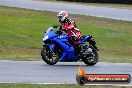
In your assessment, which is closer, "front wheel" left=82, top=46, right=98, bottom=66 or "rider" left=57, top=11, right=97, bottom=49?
"rider" left=57, top=11, right=97, bottom=49

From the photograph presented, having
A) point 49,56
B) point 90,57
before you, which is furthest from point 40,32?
point 49,56

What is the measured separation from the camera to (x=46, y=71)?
1471 cm

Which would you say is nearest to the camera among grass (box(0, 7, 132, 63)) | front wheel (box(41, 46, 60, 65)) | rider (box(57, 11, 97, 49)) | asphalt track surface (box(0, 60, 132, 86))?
asphalt track surface (box(0, 60, 132, 86))

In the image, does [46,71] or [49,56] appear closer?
[46,71]

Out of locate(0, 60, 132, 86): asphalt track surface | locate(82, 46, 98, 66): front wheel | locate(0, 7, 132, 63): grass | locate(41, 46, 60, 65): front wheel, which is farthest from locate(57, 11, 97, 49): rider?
locate(0, 7, 132, 63): grass

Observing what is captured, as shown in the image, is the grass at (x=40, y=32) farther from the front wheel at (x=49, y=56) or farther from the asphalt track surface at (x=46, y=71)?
the front wheel at (x=49, y=56)

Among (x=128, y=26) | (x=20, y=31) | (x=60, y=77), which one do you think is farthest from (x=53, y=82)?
(x=128, y=26)

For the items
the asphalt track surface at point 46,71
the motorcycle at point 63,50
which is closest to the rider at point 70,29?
the motorcycle at point 63,50

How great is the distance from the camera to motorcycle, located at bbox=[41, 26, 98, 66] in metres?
16.5

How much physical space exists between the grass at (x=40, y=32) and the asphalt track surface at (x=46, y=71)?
3.88 meters

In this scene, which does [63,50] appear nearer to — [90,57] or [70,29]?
[70,29]

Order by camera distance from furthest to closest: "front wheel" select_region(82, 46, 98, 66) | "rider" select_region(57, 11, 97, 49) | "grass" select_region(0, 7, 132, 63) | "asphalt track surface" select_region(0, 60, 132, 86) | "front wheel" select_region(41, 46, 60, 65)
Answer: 1. "grass" select_region(0, 7, 132, 63)
2. "front wheel" select_region(82, 46, 98, 66)
3. "rider" select_region(57, 11, 97, 49)
4. "front wheel" select_region(41, 46, 60, 65)
5. "asphalt track surface" select_region(0, 60, 132, 86)

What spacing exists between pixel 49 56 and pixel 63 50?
492mm

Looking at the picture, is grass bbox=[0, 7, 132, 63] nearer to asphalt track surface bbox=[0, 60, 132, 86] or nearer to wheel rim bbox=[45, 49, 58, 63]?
asphalt track surface bbox=[0, 60, 132, 86]
